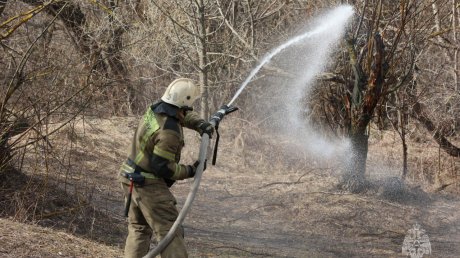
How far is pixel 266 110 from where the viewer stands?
56.9 ft

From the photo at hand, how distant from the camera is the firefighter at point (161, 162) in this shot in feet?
19.0

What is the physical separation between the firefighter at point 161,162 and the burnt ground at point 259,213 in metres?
1.34

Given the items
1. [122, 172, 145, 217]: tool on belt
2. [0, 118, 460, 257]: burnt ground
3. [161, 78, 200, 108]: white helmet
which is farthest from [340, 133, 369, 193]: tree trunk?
[122, 172, 145, 217]: tool on belt

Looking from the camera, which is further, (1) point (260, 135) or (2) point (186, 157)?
(1) point (260, 135)

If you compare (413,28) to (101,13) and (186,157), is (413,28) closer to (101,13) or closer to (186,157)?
(186,157)

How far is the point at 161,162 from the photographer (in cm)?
577

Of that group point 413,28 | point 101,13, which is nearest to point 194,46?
point 101,13

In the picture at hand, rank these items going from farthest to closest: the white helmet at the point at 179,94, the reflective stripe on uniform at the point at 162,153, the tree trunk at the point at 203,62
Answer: the tree trunk at the point at 203,62 < the white helmet at the point at 179,94 < the reflective stripe on uniform at the point at 162,153

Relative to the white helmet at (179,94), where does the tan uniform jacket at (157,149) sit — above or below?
below

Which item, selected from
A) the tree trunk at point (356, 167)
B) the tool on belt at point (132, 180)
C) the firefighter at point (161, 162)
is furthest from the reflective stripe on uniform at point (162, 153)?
the tree trunk at point (356, 167)

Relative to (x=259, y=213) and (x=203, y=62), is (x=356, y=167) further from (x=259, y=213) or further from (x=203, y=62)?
(x=203, y=62)

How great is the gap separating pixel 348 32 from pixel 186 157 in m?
4.65

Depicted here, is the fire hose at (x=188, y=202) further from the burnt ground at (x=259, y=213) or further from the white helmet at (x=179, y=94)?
the burnt ground at (x=259, y=213)

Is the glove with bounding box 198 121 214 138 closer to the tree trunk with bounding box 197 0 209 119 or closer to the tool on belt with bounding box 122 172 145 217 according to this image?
the tool on belt with bounding box 122 172 145 217
